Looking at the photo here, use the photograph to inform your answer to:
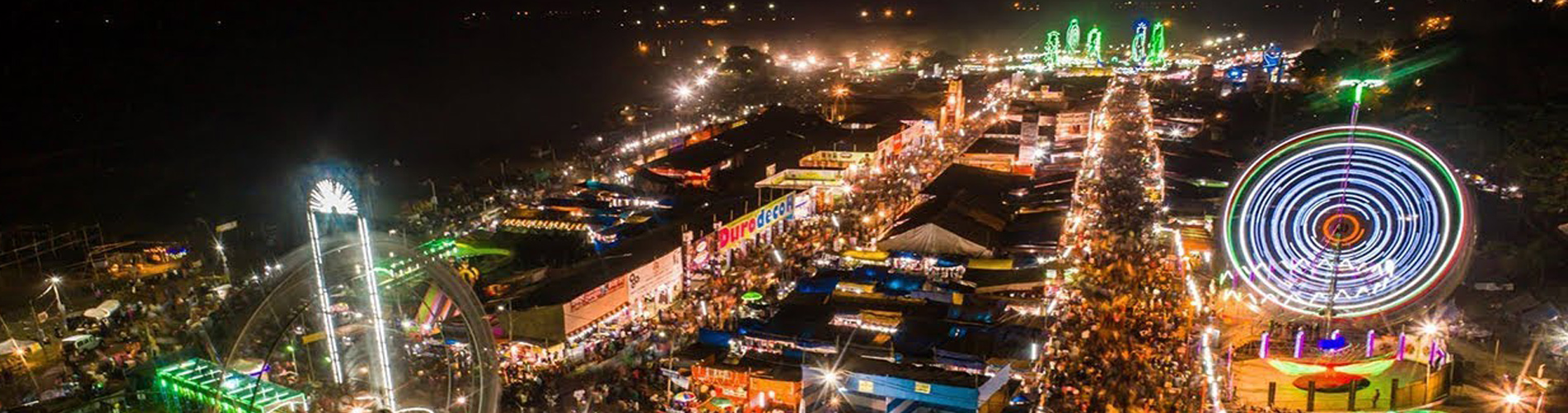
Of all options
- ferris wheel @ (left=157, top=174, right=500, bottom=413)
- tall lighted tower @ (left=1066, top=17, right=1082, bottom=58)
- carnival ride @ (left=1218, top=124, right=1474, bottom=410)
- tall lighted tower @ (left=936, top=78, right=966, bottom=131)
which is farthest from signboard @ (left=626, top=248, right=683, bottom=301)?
tall lighted tower @ (left=1066, top=17, right=1082, bottom=58)

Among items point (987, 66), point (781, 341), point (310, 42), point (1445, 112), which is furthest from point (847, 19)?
point (781, 341)

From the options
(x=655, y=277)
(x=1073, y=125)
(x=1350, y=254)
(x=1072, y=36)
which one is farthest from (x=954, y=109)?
(x=1350, y=254)

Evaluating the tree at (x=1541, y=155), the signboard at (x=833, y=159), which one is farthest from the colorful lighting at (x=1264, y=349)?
the signboard at (x=833, y=159)

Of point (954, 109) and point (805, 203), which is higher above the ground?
point (954, 109)

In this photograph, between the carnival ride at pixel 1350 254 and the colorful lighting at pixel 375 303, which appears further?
the carnival ride at pixel 1350 254

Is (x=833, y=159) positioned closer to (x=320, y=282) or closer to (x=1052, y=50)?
(x=320, y=282)

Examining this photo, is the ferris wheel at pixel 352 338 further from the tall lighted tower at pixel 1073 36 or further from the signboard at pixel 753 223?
the tall lighted tower at pixel 1073 36
